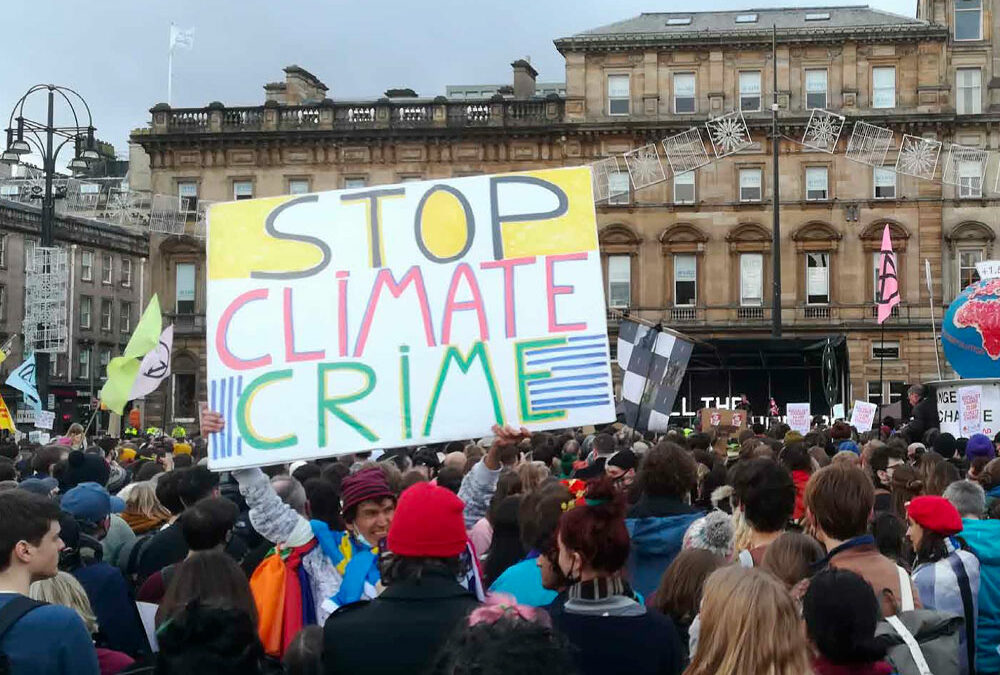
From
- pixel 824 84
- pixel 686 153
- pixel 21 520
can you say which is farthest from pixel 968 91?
pixel 21 520

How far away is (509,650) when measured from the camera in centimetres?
295

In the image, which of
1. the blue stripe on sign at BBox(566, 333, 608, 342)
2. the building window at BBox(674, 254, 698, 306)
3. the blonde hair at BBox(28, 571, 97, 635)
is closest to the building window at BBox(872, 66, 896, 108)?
the building window at BBox(674, 254, 698, 306)

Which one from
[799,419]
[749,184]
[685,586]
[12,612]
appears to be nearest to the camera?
[12,612]

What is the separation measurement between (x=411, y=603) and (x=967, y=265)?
48.9 m

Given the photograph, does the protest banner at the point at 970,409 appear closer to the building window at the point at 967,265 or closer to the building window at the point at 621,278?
the building window at the point at 967,265

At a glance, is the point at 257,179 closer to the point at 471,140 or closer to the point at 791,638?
the point at 471,140

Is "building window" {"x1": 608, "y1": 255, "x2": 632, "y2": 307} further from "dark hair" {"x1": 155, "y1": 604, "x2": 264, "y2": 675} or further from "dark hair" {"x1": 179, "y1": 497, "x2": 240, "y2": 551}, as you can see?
"dark hair" {"x1": 155, "y1": 604, "x2": 264, "y2": 675}

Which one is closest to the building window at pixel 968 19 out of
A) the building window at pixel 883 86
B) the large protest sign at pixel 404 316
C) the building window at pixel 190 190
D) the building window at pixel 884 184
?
the building window at pixel 883 86

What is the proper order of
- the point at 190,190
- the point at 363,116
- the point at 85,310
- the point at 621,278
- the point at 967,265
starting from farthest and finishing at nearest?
the point at 85,310, the point at 190,190, the point at 363,116, the point at 621,278, the point at 967,265

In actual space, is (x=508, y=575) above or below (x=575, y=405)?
below

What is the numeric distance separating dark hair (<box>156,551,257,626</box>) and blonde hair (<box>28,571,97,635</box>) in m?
0.31

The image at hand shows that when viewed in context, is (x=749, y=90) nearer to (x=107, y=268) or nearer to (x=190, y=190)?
A: (x=190, y=190)

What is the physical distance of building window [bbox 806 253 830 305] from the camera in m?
50.3

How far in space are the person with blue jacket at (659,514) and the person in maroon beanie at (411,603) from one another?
2335 millimetres
